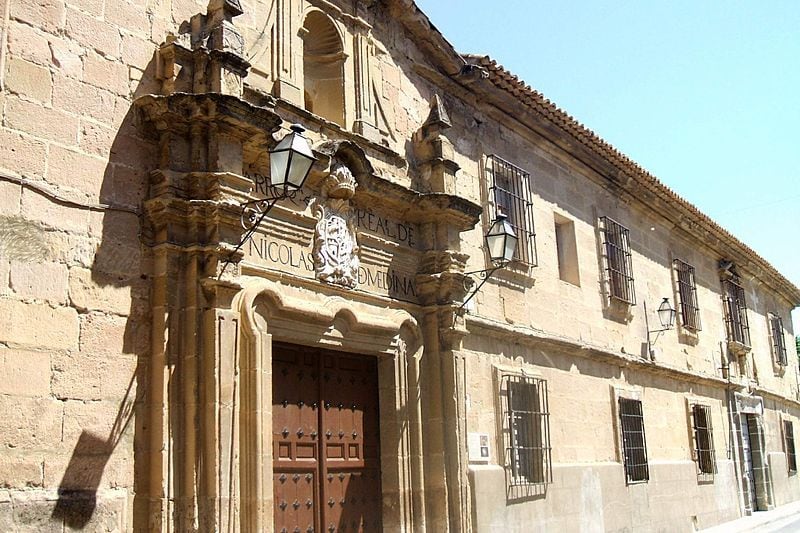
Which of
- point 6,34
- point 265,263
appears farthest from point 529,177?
point 6,34

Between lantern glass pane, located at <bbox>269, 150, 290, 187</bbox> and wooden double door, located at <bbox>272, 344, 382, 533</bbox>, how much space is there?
1.49 m

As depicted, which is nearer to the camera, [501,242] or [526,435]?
[501,242]

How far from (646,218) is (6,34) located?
422 inches

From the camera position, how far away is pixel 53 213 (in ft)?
16.8

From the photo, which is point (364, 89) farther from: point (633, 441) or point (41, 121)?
point (633, 441)

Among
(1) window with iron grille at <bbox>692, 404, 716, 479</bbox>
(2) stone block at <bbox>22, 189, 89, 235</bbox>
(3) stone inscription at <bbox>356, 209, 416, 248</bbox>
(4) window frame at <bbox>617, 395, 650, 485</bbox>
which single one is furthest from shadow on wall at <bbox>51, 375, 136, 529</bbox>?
(1) window with iron grille at <bbox>692, 404, 716, 479</bbox>

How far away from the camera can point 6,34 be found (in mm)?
5055

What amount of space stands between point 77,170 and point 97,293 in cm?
77

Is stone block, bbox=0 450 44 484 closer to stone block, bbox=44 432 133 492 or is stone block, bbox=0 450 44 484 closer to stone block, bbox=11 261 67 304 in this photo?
stone block, bbox=44 432 133 492

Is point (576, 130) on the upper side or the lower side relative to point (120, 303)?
upper

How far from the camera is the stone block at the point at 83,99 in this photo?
5.30 metres

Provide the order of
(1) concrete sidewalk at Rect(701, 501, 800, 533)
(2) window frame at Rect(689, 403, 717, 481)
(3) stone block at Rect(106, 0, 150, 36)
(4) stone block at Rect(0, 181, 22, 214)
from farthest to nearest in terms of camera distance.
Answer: (2) window frame at Rect(689, 403, 717, 481), (1) concrete sidewalk at Rect(701, 501, 800, 533), (3) stone block at Rect(106, 0, 150, 36), (4) stone block at Rect(0, 181, 22, 214)

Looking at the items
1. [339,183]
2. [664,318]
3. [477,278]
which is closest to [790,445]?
[664,318]

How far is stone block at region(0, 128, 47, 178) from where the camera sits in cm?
494
